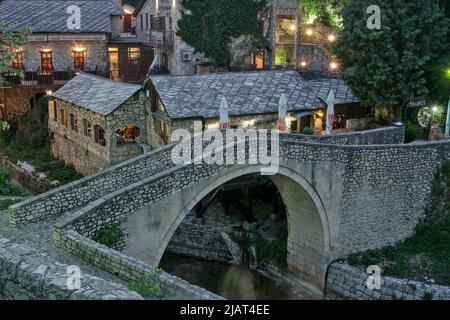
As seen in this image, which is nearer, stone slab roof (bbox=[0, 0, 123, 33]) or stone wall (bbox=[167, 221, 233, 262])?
stone wall (bbox=[167, 221, 233, 262])

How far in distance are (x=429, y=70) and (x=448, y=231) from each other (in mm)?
6418

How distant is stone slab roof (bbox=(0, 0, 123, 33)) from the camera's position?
32.2 meters

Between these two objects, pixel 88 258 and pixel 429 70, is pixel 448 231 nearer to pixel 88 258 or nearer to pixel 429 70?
pixel 429 70

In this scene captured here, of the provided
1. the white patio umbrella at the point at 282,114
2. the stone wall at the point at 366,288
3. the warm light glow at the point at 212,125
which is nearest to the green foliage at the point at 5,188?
the warm light glow at the point at 212,125

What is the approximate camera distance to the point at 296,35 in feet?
112

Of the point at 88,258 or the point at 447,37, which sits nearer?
the point at 88,258

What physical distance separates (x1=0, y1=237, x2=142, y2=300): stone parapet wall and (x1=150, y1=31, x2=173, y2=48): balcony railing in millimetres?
24234

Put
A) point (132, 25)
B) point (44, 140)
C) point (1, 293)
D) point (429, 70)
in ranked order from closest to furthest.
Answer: point (1, 293) < point (429, 70) < point (44, 140) < point (132, 25)

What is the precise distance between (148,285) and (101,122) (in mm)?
13970

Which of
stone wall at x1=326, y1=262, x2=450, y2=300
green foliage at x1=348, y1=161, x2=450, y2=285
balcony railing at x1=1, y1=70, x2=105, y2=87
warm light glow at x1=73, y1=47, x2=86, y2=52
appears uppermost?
warm light glow at x1=73, y1=47, x2=86, y2=52

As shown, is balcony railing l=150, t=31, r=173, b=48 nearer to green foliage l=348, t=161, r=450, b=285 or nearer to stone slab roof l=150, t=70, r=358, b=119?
stone slab roof l=150, t=70, r=358, b=119

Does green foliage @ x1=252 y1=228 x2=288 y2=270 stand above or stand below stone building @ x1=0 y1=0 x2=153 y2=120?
below

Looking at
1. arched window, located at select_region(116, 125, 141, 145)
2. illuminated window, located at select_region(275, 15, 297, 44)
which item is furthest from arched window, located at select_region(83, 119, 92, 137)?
illuminated window, located at select_region(275, 15, 297, 44)
